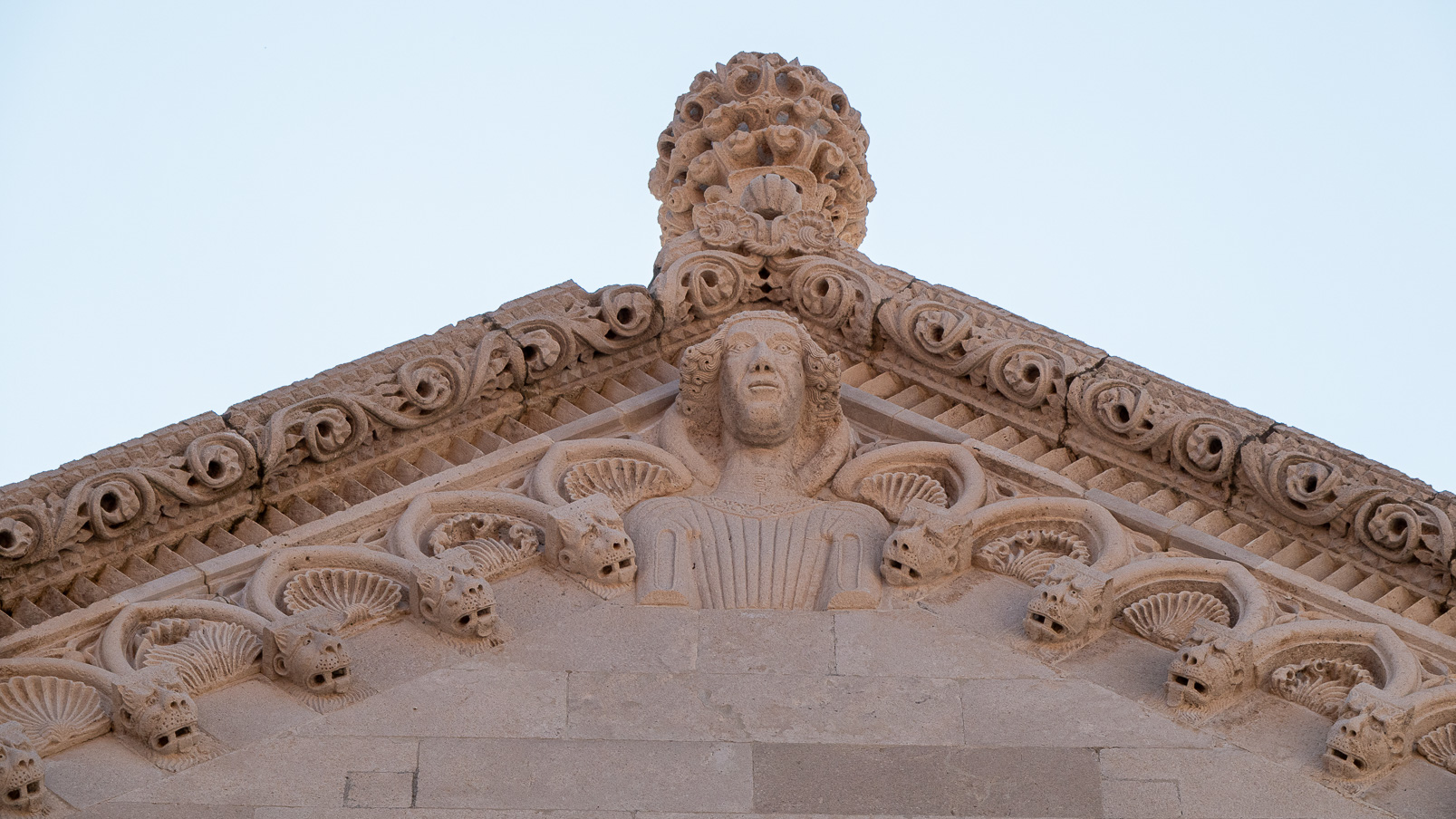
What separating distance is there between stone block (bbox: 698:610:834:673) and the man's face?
1.23 m

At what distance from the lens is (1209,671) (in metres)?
11.1

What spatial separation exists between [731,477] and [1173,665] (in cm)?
254

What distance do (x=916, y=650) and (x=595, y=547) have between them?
1572mm

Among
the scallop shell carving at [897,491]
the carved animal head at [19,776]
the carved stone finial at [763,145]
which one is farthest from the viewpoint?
the carved stone finial at [763,145]

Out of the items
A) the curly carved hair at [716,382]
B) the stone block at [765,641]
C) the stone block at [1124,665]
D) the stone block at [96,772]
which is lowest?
the stone block at [96,772]

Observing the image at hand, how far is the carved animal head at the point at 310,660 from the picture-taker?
11.1 metres

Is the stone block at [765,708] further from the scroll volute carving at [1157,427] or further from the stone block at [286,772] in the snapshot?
the scroll volute carving at [1157,427]

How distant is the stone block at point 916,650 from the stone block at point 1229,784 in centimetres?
69

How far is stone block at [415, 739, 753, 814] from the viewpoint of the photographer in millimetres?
10703

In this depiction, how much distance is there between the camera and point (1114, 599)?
38.5ft

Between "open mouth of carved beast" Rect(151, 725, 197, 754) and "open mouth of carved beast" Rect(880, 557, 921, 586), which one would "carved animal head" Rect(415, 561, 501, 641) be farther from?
"open mouth of carved beast" Rect(880, 557, 921, 586)

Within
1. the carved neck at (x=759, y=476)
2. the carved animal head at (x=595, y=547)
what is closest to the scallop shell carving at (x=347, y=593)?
the carved animal head at (x=595, y=547)

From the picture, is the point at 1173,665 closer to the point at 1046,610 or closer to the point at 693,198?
the point at 1046,610

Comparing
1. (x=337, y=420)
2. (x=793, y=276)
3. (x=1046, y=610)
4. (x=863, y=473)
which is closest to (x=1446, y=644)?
(x=1046, y=610)
